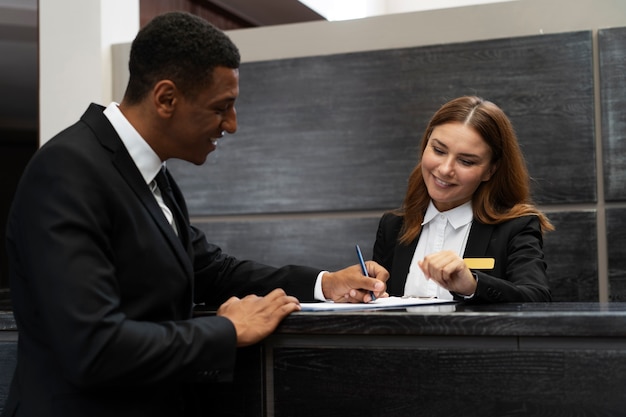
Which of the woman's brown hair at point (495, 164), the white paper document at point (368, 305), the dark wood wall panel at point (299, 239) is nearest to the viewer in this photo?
the white paper document at point (368, 305)

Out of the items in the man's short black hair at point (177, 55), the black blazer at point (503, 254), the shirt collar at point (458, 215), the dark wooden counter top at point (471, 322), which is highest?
the man's short black hair at point (177, 55)

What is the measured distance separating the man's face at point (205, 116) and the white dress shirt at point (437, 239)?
1090mm

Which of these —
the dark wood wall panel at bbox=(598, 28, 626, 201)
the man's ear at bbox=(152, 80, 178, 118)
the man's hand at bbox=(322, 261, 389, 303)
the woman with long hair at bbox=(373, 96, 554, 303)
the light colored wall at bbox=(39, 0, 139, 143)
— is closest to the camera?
the man's ear at bbox=(152, 80, 178, 118)

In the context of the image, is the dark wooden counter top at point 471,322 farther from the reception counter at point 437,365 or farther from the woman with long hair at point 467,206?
the woman with long hair at point 467,206

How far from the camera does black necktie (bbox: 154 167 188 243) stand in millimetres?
1639

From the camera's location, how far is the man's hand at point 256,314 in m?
1.52

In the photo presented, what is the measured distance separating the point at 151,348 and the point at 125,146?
41 cm

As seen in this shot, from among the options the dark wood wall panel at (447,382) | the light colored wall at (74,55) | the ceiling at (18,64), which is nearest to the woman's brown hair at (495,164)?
the dark wood wall panel at (447,382)

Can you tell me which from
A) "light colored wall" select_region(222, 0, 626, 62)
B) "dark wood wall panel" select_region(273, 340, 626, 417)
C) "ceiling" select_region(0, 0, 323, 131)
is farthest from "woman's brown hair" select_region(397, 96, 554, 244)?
"ceiling" select_region(0, 0, 323, 131)

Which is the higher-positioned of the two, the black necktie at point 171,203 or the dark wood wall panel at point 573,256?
the black necktie at point 171,203

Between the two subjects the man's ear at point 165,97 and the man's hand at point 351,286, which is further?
the man's hand at point 351,286

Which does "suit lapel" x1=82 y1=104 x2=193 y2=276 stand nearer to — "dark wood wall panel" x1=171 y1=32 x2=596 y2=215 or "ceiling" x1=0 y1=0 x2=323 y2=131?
"dark wood wall panel" x1=171 y1=32 x2=596 y2=215

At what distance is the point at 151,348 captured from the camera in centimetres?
136

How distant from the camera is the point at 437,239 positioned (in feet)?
8.50
